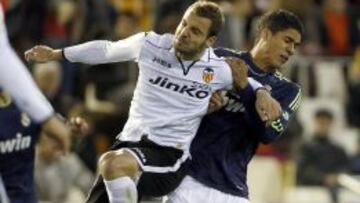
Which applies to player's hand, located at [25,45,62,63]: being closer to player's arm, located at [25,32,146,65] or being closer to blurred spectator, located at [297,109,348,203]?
player's arm, located at [25,32,146,65]

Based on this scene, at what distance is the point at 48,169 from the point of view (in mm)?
12828

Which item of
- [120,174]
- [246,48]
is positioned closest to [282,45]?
[120,174]

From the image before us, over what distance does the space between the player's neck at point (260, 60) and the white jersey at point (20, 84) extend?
8.64ft

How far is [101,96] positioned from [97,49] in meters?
6.59

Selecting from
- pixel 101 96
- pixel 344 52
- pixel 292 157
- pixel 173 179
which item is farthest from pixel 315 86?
pixel 173 179

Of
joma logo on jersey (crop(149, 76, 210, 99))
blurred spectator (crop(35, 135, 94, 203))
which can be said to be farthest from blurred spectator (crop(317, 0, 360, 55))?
joma logo on jersey (crop(149, 76, 210, 99))

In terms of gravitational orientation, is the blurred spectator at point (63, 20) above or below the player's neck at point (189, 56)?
below

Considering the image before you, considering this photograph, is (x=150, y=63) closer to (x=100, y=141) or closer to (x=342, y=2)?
(x=100, y=141)

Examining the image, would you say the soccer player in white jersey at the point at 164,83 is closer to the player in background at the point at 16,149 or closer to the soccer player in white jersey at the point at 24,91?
the player in background at the point at 16,149

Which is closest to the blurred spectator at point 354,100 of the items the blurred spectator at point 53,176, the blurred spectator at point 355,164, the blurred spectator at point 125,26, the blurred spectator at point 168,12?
the blurred spectator at point 355,164

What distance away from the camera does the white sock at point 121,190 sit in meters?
7.98

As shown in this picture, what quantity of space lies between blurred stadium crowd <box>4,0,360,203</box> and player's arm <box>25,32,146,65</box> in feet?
14.8

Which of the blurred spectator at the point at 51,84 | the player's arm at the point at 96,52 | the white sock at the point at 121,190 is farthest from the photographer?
the blurred spectator at the point at 51,84

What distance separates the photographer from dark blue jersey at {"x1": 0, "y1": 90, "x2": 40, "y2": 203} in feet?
25.8
